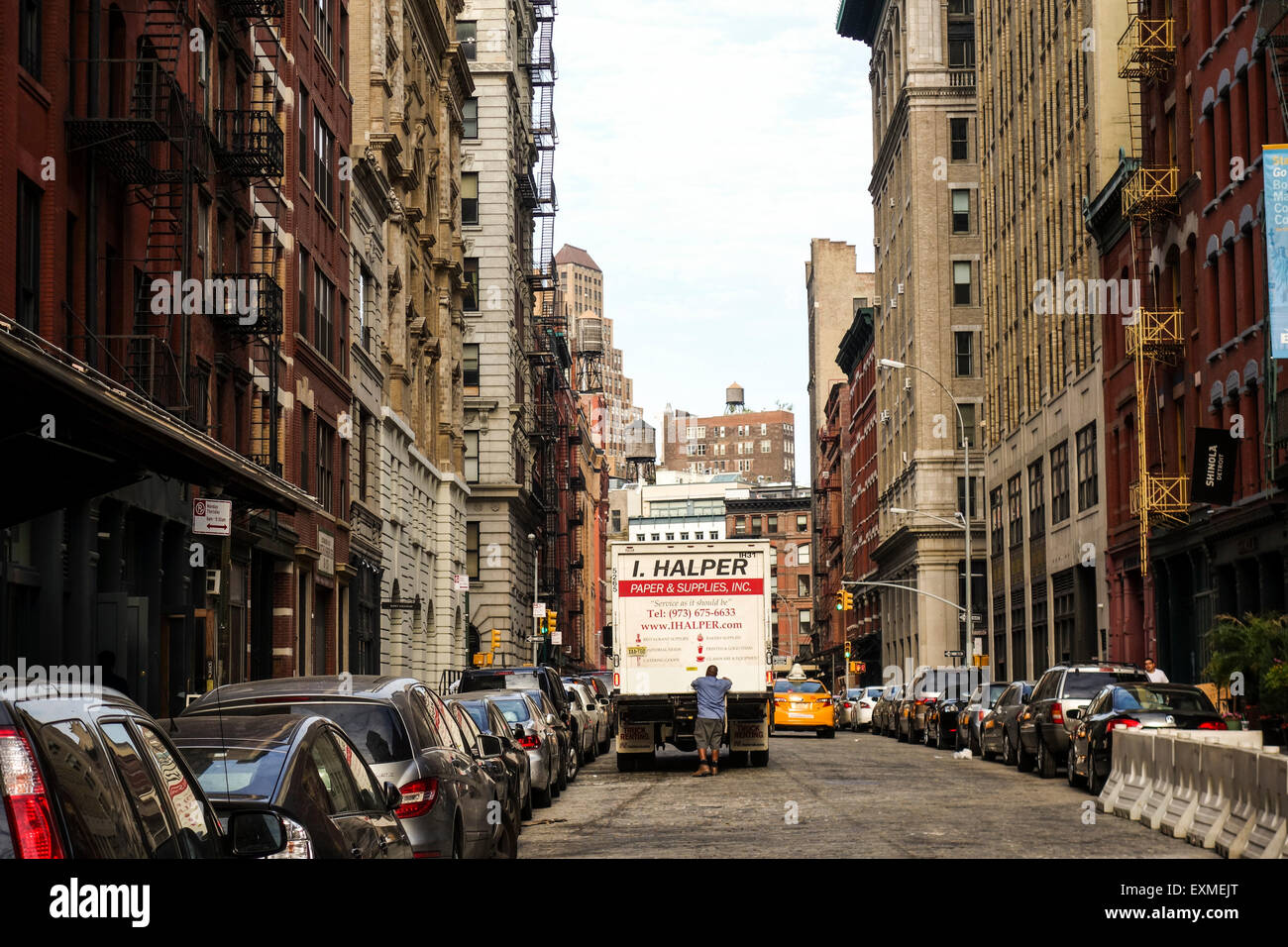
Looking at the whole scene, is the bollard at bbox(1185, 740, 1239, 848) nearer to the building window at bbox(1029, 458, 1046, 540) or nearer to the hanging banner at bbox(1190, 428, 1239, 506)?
the hanging banner at bbox(1190, 428, 1239, 506)

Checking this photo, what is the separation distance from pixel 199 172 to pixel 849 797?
14.9 meters

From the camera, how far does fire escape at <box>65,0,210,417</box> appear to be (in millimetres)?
24875

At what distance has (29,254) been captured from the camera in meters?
23.0

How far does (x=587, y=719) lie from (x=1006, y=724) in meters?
8.38

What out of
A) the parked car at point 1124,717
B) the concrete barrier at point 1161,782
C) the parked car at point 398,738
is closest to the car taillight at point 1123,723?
the parked car at point 1124,717

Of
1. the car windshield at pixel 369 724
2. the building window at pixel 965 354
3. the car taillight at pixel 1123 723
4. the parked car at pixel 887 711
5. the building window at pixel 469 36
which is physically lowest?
the parked car at pixel 887 711

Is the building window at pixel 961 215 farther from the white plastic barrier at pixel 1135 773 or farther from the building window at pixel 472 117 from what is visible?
the white plastic barrier at pixel 1135 773

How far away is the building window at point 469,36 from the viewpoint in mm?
79637

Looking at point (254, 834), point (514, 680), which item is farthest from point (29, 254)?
point (254, 834)

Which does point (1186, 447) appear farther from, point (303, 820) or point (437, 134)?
point (303, 820)

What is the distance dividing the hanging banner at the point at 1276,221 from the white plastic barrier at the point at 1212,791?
609 inches

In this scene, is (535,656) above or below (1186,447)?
below
